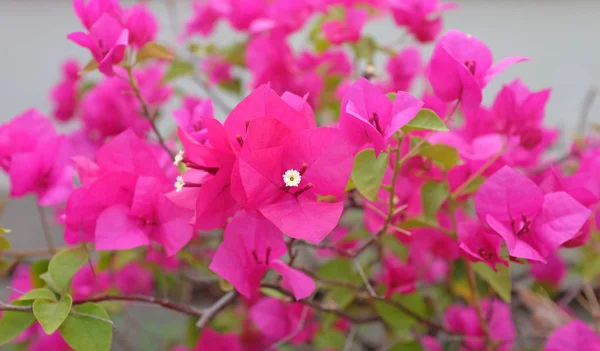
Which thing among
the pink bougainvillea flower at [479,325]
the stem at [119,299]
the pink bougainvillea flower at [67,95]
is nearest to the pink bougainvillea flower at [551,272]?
the pink bougainvillea flower at [479,325]

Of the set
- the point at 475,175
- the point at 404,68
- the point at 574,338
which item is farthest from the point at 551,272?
the point at 475,175

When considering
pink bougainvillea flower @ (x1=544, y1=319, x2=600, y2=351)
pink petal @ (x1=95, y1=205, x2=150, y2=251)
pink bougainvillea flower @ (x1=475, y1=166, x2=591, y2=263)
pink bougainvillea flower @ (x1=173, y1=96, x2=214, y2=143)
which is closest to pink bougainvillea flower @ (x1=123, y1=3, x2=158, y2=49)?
pink bougainvillea flower @ (x1=173, y1=96, x2=214, y2=143)

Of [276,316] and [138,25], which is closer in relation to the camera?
[138,25]

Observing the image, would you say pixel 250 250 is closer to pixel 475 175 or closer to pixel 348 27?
pixel 475 175

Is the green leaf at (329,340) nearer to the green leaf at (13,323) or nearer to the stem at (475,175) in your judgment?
the stem at (475,175)

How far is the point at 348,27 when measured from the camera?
840 mm

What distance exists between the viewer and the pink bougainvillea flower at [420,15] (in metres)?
0.81

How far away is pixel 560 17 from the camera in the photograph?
76.8 inches

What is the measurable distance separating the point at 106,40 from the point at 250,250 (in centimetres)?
30

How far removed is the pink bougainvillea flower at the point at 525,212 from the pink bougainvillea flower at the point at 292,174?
162 mm

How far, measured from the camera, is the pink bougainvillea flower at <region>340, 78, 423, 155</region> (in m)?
0.42

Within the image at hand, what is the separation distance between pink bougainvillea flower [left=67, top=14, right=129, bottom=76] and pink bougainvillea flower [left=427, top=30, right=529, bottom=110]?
0.33 m

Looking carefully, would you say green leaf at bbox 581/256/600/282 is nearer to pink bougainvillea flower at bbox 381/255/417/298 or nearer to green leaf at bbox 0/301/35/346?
pink bougainvillea flower at bbox 381/255/417/298

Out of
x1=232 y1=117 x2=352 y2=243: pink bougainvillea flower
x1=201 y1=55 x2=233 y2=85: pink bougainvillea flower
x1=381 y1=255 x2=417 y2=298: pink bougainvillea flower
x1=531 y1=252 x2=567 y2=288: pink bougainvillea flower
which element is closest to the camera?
x1=232 y1=117 x2=352 y2=243: pink bougainvillea flower
